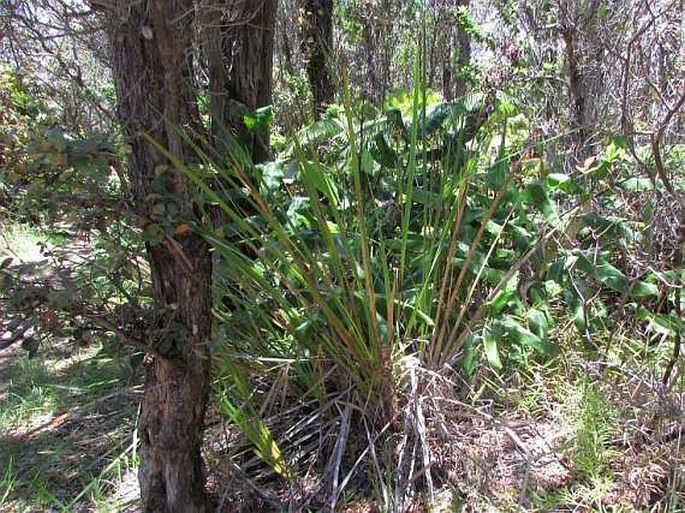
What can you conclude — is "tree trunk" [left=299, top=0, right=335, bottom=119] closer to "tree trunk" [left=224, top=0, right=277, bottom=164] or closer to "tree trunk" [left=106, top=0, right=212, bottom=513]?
"tree trunk" [left=224, top=0, right=277, bottom=164]

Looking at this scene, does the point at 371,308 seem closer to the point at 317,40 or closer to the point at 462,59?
the point at 462,59

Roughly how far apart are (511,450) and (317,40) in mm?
4144

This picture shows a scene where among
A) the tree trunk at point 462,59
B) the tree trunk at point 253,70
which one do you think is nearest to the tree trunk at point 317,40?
the tree trunk at point 462,59

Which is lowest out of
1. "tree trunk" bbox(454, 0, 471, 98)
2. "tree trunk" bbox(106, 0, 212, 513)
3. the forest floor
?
the forest floor

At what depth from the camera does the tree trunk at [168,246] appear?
Result: 5.28 feet

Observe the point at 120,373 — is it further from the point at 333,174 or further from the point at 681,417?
the point at 681,417

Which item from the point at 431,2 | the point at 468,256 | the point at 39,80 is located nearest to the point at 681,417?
the point at 468,256

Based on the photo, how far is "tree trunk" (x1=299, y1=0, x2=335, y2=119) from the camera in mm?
5398

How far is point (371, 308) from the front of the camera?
1994 mm

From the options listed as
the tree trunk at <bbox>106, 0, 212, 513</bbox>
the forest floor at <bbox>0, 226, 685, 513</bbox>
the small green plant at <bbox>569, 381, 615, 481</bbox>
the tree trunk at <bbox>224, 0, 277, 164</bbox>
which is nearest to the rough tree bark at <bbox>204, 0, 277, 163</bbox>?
the tree trunk at <bbox>224, 0, 277, 164</bbox>

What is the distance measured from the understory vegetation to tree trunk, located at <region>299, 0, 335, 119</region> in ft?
9.31

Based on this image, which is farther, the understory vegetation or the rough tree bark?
the rough tree bark

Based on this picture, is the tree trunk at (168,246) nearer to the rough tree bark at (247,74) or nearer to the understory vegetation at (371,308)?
the understory vegetation at (371,308)

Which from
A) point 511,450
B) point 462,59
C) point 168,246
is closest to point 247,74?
point 168,246
